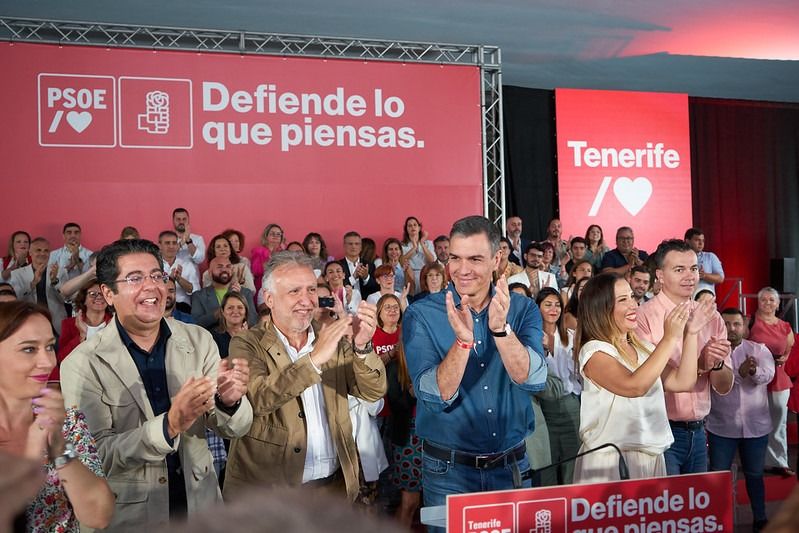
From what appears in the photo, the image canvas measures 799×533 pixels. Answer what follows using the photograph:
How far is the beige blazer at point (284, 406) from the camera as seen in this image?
9.07 feet

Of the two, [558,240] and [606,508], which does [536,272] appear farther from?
[606,508]

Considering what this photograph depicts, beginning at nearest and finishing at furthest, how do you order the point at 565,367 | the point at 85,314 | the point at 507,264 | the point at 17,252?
1. the point at 565,367
2. the point at 85,314
3. the point at 507,264
4. the point at 17,252

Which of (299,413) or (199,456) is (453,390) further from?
(199,456)

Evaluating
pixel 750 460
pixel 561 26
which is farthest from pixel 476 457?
pixel 561 26

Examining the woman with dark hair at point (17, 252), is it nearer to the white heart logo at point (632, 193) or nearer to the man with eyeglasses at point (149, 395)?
the man with eyeglasses at point (149, 395)

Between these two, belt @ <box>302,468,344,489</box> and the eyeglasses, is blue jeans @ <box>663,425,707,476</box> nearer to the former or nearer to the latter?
belt @ <box>302,468,344,489</box>

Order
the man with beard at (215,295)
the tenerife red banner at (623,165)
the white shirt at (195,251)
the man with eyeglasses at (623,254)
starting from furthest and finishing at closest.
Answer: the tenerife red banner at (623,165)
the man with eyeglasses at (623,254)
the white shirt at (195,251)
the man with beard at (215,295)

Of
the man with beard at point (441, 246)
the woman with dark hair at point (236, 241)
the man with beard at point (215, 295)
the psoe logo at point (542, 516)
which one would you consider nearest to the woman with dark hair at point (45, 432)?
the psoe logo at point (542, 516)

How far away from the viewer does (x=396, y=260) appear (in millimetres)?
8523

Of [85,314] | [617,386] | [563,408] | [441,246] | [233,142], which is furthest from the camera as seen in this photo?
[233,142]

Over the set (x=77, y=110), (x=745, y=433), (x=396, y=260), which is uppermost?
(x=77, y=110)

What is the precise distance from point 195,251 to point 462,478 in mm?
6094

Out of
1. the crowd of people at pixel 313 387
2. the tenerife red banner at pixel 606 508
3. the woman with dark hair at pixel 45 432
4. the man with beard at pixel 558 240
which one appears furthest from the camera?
the man with beard at pixel 558 240

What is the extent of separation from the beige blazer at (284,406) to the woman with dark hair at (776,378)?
4960 mm
